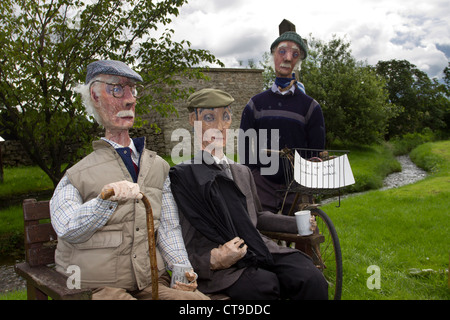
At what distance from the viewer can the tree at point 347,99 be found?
21.6 metres

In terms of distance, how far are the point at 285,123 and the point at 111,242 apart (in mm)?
2042

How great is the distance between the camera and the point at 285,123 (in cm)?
374

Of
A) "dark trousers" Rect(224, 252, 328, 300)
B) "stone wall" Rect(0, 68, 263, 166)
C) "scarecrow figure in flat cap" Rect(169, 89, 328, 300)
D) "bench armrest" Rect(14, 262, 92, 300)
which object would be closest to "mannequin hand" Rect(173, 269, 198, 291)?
"scarecrow figure in flat cap" Rect(169, 89, 328, 300)

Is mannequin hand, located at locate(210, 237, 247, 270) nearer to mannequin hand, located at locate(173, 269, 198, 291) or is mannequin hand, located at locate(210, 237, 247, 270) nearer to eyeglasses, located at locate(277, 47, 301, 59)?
mannequin hand, located at locate(173, 269, 198, 291)

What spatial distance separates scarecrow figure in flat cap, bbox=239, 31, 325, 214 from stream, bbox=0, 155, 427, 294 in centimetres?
482

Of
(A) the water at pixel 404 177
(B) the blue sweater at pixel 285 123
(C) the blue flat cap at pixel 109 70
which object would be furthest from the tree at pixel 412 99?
(C) the blue flat cap at pixel 109 70

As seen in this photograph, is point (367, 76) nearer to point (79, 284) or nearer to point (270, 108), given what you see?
point (270, 108)

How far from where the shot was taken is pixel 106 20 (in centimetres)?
723

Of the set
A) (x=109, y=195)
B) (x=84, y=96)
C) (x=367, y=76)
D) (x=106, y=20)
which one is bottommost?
(x=109, y=195)

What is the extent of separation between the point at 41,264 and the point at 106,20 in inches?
221

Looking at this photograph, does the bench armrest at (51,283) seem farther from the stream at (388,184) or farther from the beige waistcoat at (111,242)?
the stream at (388,184)

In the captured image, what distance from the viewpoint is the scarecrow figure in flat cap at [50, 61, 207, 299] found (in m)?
2.13

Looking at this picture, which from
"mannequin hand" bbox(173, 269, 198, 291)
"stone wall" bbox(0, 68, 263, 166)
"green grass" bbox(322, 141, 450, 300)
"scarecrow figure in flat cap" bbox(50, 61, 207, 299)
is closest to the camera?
"scarecrow figure in flat cap" bbox(50, 61, 207, 299)

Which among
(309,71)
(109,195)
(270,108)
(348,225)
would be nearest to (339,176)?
(270,108)
